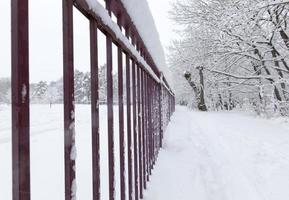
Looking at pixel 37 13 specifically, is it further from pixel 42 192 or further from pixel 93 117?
pixel 42 192

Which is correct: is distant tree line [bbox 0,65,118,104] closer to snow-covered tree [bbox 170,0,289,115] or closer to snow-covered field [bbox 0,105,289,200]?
snow-covered field [bbox 0,105,289,200]

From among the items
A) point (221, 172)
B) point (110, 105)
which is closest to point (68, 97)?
point (110, 105)

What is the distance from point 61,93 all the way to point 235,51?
484 inches

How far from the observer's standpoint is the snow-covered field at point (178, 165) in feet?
4.39

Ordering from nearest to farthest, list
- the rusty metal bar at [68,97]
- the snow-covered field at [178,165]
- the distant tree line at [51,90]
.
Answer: the distant tree line at [51,90] < the rusty metal bar at [68,97] < the snow-covered field at [178,165]

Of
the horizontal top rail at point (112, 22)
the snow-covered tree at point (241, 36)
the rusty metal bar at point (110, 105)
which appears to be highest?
the snow-covered tree at point (241, 36)

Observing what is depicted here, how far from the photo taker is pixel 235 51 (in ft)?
41.3

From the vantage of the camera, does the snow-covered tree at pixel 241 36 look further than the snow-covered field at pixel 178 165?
Yes

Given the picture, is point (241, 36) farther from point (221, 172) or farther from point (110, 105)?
point (110, 105)

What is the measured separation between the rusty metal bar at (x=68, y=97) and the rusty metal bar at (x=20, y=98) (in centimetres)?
24

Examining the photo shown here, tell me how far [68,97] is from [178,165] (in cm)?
319

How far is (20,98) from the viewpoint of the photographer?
0.73m

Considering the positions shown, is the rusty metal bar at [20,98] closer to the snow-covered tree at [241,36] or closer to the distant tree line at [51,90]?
the distant tree line at [51,90]

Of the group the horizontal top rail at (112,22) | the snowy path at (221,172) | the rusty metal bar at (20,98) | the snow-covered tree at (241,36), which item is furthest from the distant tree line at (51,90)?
the snow-covered tree at (241,36)
